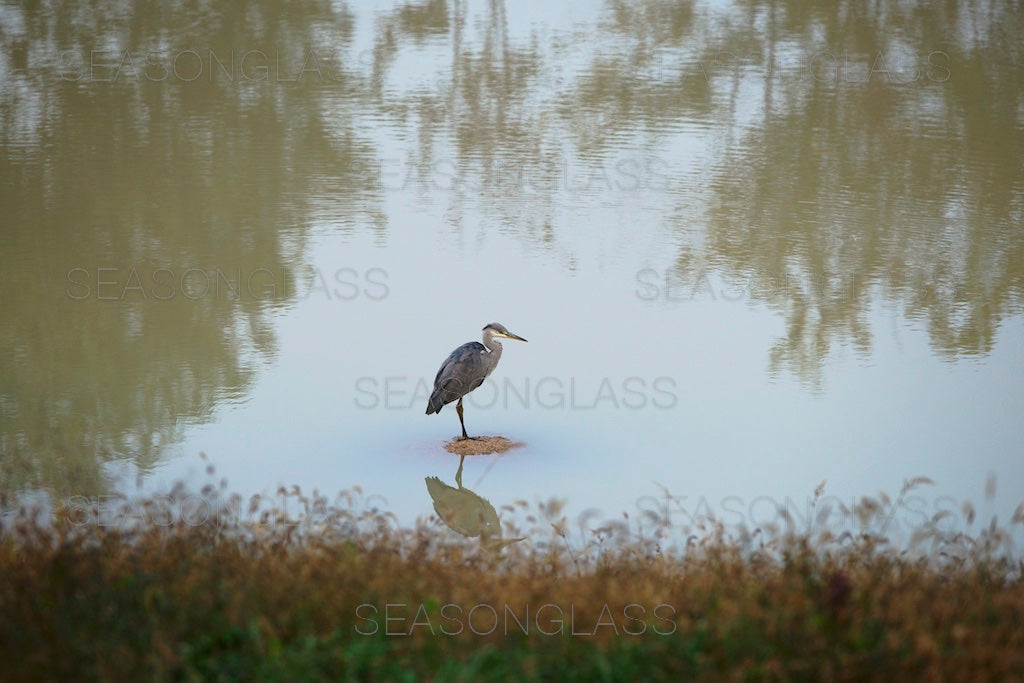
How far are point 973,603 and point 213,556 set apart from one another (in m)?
3.66

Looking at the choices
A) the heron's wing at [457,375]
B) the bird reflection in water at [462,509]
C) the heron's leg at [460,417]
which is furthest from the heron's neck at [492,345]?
the bird reflection in water at [462,509]

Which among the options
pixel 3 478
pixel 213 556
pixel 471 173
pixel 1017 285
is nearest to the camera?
pixel 213 556

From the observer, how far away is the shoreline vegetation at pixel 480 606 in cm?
541

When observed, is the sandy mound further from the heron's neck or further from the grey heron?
the heron's neck

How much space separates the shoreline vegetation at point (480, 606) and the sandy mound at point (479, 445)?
316 centimetres

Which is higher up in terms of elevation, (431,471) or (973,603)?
(973,603)

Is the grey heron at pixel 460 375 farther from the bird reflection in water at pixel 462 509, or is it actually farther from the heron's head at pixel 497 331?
the bird reflection in water at pixel 462 509

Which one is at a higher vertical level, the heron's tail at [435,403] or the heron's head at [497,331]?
the heron's head at [497,331]

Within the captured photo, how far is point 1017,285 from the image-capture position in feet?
46.1

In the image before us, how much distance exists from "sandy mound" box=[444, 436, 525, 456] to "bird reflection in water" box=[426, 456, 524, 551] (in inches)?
10.5

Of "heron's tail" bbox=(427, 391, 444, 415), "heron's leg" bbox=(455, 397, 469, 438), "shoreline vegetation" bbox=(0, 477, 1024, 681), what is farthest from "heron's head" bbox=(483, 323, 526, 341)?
"shoreline vegetation" bbox=(0, 477, 1024, 681)

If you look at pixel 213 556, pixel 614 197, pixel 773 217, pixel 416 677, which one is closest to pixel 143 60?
pixel 614 197

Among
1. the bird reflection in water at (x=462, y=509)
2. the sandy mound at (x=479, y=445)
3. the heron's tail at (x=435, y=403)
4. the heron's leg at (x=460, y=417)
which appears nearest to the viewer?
the bird reflection in water at (x=462, y=509)

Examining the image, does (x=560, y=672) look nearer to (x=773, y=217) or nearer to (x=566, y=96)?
(x=773, y=217)
